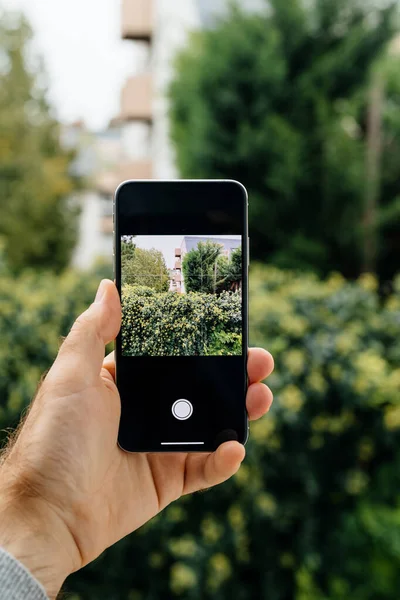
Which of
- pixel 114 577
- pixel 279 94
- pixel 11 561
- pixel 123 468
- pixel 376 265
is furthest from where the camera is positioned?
pixel 376 265

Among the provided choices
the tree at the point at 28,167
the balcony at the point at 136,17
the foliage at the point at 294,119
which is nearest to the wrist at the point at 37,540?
the foliage at the point at 294,119

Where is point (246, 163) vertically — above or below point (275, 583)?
above

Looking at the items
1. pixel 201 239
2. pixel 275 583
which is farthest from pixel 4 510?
pixel 275 583

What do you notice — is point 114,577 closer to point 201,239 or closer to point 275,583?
point 275,583

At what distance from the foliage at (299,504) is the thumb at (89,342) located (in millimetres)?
1013

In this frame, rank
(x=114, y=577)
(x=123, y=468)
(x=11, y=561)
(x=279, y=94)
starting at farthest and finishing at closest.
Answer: (x=279, y=94) < (x=114, y=577) < (x=123, y=468) < (x=11, y=561)

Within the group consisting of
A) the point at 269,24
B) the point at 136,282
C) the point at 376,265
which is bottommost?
the point at 376,265

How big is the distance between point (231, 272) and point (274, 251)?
4.60 m

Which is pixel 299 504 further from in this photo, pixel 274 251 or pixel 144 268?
pixel 274 251

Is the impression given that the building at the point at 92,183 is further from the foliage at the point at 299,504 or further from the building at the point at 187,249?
the building at the point at 187,249

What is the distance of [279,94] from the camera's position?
532cm

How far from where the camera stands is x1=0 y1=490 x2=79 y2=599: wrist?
0.82 metres

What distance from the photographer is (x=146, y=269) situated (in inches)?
41.3

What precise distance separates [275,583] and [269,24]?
178 inches
